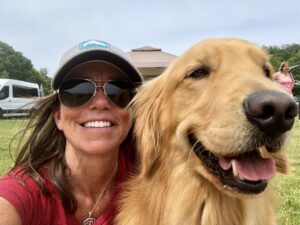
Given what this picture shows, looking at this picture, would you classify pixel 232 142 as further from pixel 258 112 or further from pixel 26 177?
pixel 26 177

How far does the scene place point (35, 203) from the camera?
2.90 metres

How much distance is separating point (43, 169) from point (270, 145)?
1662 mm

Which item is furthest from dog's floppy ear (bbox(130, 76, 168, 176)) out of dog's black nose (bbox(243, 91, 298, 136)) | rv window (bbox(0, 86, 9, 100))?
rv window (bbox(0, 86, 9, 100))

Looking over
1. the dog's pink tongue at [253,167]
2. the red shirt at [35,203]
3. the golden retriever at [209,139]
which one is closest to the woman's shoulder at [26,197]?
the red shirt at [35,203]

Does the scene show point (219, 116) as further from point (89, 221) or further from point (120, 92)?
point (89, 221)

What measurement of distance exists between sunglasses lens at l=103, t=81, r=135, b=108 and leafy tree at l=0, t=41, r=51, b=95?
2473 inches

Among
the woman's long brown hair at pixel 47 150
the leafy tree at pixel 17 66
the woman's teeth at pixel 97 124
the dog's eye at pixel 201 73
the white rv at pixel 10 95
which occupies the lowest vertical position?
the leafy tree at pixel 17 66

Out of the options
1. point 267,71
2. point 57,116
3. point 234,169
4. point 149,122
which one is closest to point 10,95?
point 57,116

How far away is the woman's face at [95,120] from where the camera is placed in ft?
10.2

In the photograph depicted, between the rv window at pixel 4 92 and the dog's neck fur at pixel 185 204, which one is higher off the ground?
the dog's neck fur at pixel 185 204

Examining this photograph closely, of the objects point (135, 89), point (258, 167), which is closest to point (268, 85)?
point (258, 167)

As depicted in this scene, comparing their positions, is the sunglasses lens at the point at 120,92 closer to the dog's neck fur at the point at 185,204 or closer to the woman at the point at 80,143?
the woman at the point at 80,143

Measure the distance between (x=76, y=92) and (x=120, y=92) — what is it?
0.33m

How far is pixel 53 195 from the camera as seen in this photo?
304 cm
